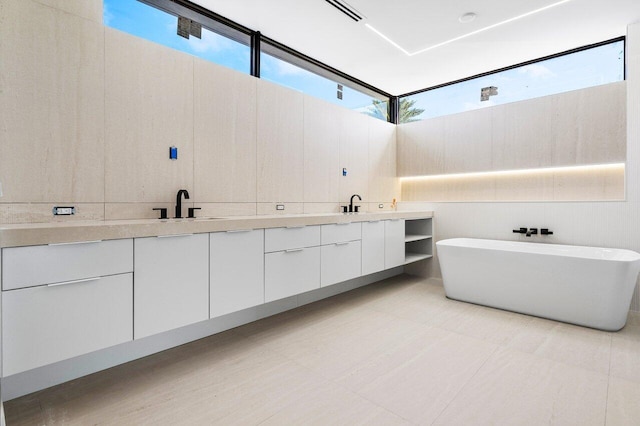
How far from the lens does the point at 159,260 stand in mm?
1774

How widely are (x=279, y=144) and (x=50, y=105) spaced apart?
1770 millimetres

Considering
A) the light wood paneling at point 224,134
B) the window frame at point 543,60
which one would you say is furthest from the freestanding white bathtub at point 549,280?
the light wood paneling at point 224,134

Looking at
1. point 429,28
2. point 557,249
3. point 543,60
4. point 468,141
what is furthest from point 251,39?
point 557,249

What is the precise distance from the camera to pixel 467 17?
116 inches

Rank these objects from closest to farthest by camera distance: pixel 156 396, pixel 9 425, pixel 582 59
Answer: pixel 9 425 → pixel 156 396 → pixel 582 59

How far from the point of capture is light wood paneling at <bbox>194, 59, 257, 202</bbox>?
254cm

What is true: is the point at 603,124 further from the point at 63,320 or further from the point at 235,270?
the point at 63,320

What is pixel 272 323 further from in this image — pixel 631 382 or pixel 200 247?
pixel 631 382

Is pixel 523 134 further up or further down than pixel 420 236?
further up

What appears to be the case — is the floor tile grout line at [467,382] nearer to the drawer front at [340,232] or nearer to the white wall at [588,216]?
the drawer front at [340,232]

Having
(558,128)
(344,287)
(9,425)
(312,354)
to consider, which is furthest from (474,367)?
(558,128)

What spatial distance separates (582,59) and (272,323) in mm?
4426

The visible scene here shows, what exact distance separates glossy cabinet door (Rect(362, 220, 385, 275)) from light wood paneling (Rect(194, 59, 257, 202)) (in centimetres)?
124

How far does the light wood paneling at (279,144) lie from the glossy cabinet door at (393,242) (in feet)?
3.57
